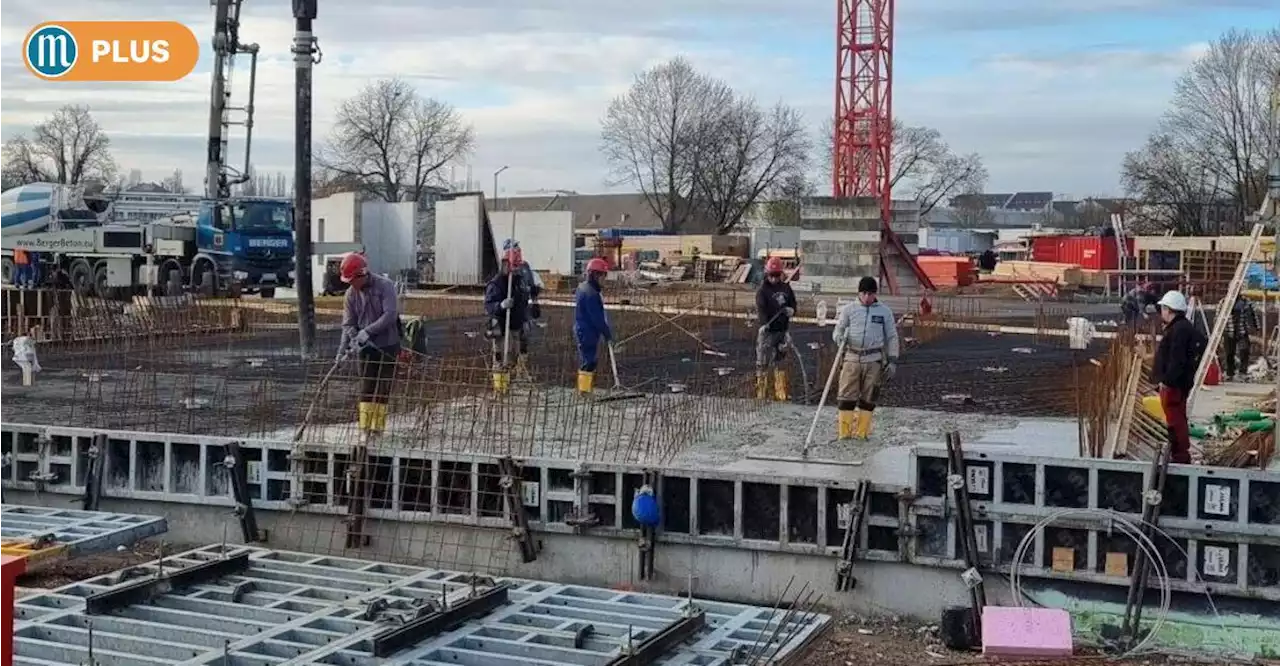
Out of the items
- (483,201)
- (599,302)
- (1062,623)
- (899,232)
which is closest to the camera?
(1062,623)

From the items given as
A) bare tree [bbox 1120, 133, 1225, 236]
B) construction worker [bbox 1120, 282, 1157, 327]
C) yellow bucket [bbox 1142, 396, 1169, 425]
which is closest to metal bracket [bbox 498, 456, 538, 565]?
yellow bucket [bbox 1142, 396, 1169, 425]

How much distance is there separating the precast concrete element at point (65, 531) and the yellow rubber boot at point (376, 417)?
1.60 meters

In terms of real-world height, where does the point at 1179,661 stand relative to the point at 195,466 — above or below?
below

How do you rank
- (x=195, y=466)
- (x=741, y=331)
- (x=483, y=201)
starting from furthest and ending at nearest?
(x=483, y=201) → (x=741, y=331) → (x=195, y=466)

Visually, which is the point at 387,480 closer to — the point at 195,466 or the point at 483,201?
the point at 195,466

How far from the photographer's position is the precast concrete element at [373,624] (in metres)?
6.48

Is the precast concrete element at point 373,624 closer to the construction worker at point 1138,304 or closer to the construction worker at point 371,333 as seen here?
the construction worker at point 371,333

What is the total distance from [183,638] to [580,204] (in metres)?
104

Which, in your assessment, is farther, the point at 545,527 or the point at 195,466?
the point at 195,466

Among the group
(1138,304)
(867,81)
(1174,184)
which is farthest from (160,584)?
(1174,184)

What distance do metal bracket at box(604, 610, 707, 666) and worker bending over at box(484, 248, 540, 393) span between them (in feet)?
25.0

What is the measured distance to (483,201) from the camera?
45.8m

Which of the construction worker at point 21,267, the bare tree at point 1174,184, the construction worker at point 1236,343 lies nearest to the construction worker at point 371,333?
the construction worker at point 1236,343

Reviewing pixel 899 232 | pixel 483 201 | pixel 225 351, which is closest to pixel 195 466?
pixel 225 351
